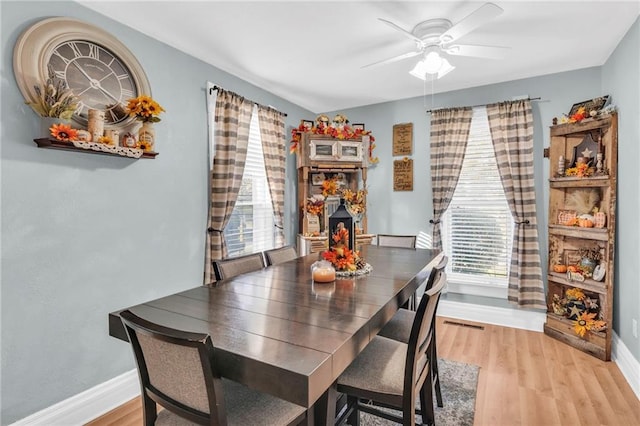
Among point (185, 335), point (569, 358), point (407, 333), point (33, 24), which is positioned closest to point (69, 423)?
point (185, 335)

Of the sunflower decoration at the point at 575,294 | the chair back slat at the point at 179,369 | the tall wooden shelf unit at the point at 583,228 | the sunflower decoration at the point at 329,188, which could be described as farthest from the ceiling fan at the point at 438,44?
the sunflower decoration at the point at 575,294

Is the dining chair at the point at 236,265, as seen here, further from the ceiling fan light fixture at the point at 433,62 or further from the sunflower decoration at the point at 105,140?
the ceiling fan light fixture at the point at 433,62

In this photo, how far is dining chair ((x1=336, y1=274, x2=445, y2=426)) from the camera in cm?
139

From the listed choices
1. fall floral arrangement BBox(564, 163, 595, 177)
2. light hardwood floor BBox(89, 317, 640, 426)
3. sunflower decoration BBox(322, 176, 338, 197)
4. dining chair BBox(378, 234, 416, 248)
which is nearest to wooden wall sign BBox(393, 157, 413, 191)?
sunflower decoration BBox(322, 176, 338, 197)

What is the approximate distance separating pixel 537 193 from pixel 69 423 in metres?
4.33

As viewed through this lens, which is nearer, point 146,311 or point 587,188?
point 146,311

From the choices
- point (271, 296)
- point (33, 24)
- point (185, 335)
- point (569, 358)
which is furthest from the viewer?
point (569, 358)

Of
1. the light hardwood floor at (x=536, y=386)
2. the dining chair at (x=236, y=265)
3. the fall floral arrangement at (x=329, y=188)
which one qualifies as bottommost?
the light hardwood floor at (x=536, y=386)

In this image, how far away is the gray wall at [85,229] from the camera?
6.09 ft

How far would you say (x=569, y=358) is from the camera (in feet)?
9.43

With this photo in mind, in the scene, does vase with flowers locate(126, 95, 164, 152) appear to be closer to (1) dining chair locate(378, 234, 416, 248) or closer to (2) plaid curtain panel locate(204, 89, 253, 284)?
A: (2) plaid curtain panel locate(204, 89, 253, 284)

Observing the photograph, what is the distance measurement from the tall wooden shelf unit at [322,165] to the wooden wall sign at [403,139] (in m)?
0.39

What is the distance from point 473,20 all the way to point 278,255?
2017mm

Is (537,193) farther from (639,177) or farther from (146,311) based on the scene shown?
(146,311)
